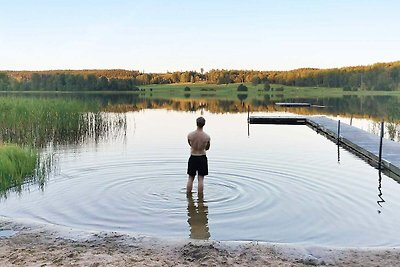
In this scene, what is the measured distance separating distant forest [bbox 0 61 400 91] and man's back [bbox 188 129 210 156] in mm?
92537

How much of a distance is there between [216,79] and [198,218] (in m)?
125

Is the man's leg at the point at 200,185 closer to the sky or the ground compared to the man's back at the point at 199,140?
closer to the ground

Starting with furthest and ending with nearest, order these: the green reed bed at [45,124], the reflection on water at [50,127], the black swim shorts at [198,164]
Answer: the green reed bed at [45,124] < the reflection on water at [50,127] < the black swim shorts at [198,164]

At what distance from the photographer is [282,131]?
89.6 feet

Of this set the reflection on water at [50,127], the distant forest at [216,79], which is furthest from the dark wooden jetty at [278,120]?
the distant forest at [216,79]

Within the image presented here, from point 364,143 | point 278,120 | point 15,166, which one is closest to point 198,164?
point 15,166

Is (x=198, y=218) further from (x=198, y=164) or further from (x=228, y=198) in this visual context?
(x=228, y=198)

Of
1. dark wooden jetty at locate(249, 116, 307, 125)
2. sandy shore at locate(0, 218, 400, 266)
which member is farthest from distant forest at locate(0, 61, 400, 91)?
sandy shore at locate(0, 218, 400, 266)

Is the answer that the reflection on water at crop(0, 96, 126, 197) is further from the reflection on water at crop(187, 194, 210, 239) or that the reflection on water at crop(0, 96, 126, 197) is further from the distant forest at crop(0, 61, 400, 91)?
the distant forest at crop(0, 61, 400, 91)

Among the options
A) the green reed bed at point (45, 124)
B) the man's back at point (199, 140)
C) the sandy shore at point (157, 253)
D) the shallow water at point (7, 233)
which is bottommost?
the shallow water at point (7, 233)

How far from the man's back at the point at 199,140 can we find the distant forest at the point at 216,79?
304ft

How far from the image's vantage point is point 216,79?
132500 mm

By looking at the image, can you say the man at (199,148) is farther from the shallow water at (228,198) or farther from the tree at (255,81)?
the tree at (255,81)

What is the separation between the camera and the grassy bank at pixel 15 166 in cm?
1136
